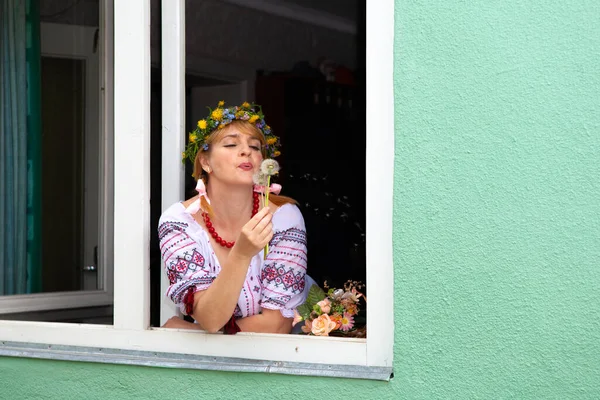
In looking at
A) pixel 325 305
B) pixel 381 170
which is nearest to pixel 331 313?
pixel 325 305

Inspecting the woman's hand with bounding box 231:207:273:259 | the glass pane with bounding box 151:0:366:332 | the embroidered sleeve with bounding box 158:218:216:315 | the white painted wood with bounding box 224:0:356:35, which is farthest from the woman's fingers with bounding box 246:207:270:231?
the white painted wood with bounding box 224:0:356:35

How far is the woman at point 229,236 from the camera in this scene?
9.62ft

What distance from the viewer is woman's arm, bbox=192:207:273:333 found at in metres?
2.73

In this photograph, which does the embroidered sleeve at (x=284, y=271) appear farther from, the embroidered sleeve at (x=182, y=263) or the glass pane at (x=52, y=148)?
the glass pane at (x=52, y=148)

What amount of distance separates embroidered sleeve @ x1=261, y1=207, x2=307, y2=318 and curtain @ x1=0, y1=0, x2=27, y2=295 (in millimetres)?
1636

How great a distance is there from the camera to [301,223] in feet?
10.4

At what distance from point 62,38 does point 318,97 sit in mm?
1933

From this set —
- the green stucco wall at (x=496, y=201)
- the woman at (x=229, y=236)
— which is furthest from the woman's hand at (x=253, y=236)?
the green stucco wall at (x=496, y=201)

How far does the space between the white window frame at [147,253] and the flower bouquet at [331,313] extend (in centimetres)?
8

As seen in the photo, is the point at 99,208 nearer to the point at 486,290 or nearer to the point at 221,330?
the point at 221,330

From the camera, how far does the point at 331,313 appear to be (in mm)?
2977

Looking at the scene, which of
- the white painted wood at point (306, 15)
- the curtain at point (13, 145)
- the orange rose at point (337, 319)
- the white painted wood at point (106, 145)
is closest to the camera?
the orange rose at point (337, 319)

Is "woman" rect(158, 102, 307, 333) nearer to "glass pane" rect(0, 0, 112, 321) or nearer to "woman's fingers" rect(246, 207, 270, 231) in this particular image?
"woman's fingers" rect(246, 207, 270, 231)

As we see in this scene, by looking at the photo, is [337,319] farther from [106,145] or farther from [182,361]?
[106,145]
